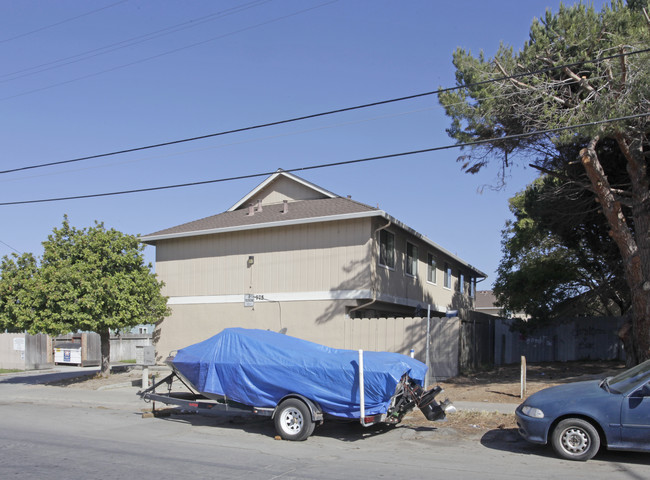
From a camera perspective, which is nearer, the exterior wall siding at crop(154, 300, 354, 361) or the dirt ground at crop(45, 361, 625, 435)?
the dirt ground at crop(45, 361, 625, 435)

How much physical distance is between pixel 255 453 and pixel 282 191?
52.2ft

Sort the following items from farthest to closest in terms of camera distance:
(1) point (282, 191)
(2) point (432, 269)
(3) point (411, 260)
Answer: (2) point (432, 269), (1) point (282, 191), (3) point (411, 260)

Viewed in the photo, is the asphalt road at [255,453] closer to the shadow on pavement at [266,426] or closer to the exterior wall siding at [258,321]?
the shadow on pavement at [266,426]

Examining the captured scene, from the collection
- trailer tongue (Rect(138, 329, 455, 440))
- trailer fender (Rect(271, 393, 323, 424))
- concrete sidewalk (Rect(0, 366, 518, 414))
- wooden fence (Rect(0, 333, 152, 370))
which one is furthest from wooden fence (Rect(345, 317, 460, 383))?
wooden fence (Rect(0, 333, 152, 370))

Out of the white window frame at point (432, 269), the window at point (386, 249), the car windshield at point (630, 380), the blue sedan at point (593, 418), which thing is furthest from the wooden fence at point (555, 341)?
the blue sedan at point (593, 418)

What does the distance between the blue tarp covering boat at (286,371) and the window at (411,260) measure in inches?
450

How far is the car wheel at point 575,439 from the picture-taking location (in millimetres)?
8086

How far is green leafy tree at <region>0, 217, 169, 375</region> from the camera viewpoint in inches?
717

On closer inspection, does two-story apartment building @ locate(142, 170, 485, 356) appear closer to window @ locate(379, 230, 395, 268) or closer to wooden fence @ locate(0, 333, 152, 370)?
window @ locate(379, 230, 395, 268)

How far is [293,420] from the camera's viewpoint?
9984 mm

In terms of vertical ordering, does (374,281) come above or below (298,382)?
above

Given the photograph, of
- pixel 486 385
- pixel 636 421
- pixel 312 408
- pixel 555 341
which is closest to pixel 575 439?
pixel 636 421

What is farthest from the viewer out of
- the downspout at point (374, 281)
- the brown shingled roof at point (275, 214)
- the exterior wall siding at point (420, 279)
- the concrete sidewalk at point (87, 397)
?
the exterior wall siding at point (420, 279)

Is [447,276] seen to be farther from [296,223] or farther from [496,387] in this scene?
[496,387]
